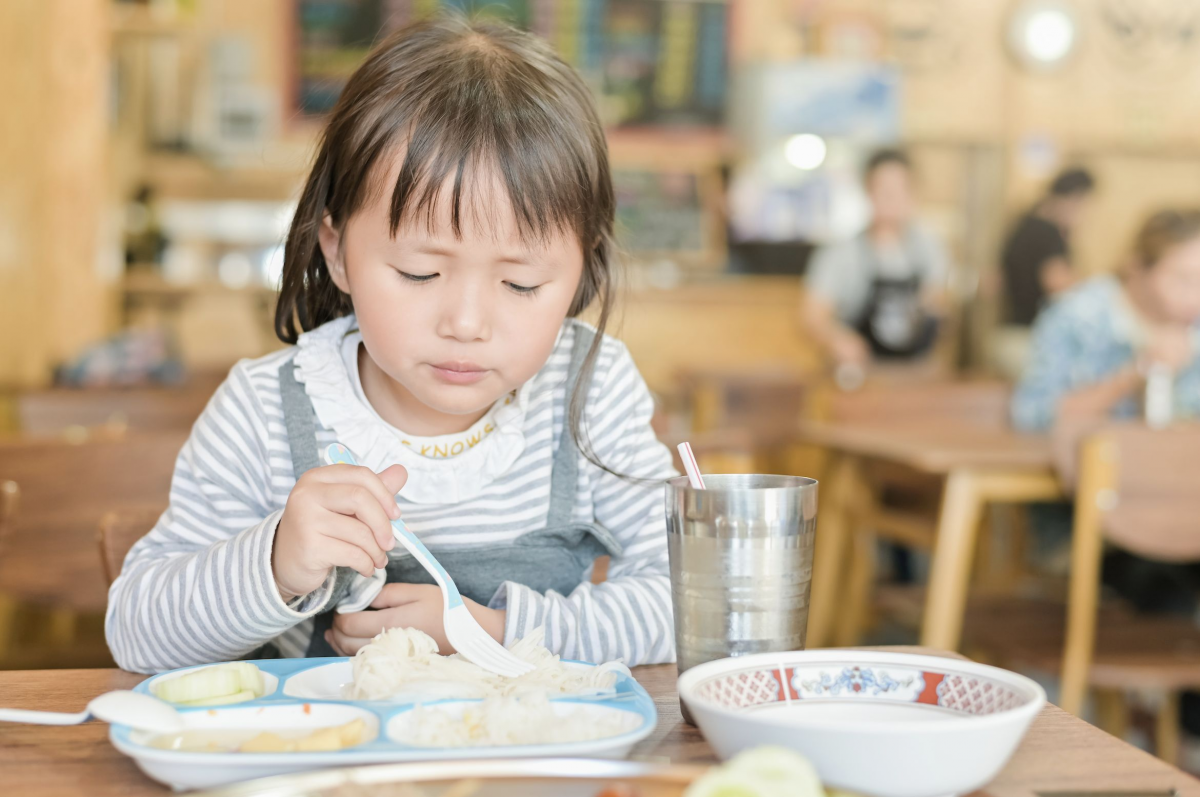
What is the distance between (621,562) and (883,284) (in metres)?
4.38

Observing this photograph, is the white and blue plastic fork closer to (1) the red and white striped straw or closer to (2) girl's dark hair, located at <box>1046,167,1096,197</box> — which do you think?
(1) the red and white striped straw

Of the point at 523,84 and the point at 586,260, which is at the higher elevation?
the point at 523,84

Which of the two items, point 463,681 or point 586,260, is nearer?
point 463,681

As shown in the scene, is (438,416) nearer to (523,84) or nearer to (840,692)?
(523,84)

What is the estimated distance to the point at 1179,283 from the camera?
3043mm

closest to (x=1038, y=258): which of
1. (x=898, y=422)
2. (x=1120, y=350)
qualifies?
(x=1120, y=350)

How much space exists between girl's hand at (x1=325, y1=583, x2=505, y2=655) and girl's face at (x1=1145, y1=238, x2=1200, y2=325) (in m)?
2.68

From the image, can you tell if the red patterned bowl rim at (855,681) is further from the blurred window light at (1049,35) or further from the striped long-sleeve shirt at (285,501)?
the blurred window light at (1049,35)

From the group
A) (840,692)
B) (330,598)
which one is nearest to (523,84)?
(330,598)

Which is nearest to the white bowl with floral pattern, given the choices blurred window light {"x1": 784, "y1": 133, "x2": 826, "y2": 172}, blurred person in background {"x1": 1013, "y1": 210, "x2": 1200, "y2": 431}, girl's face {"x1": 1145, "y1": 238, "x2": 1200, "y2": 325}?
blurred person in background {"x1": 1013, "y1": 210, "x2": 1200, "y2": 431}

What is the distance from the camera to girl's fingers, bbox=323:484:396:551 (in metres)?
0.71

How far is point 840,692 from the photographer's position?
2.03 ft

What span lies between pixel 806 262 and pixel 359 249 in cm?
518

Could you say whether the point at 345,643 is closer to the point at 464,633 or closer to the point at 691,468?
the point at 464,633
